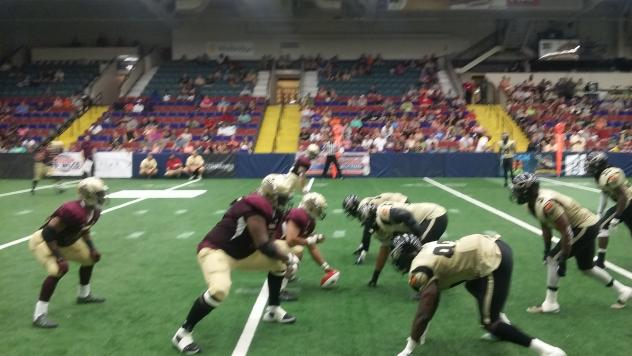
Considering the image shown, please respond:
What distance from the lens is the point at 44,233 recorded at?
18.6 ft

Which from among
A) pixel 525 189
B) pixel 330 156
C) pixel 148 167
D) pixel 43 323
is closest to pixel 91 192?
pixel 43 323

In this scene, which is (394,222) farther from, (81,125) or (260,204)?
(81,125)

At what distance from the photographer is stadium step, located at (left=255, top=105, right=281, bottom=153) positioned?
28.2m

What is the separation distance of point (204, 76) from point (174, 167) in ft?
43.7

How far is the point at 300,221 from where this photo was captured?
6.61 meters

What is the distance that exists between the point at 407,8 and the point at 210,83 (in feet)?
39.7

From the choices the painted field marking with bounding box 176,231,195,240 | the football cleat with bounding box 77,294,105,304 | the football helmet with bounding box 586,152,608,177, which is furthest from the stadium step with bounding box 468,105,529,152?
the football cleat with bounding box 77,294,105,304

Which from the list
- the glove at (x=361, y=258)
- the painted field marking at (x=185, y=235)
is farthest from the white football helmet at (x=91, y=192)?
the painted field marking at (x=185, y=235)

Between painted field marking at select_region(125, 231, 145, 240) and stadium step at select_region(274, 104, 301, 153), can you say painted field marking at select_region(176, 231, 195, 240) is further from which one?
stadium step at select_region(274, 104, 301, 153)

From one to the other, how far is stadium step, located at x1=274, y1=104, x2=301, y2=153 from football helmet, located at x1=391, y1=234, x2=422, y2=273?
23.2 metres

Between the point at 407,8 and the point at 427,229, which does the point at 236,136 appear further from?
the point at 427,229

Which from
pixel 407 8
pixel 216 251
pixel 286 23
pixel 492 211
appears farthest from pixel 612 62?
pixel 216 251

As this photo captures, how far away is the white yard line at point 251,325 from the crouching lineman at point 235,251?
368 millimetres

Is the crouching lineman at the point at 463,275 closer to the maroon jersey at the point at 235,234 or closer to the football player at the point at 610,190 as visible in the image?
the maroon jersey at the point at 235,234
